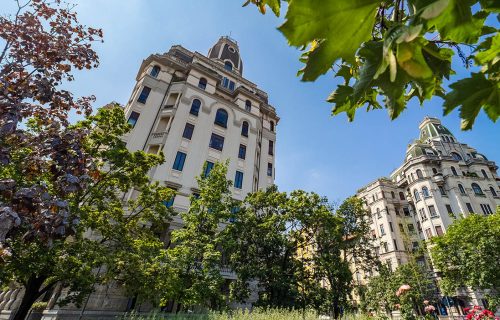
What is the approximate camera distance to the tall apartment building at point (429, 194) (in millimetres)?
34906

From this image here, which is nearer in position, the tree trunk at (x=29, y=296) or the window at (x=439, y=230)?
the tree trunk at (x=29, y=296)

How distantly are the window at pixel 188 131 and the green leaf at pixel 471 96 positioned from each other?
22.1 metres

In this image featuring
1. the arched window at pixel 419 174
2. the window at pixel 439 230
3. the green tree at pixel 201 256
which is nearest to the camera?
the green tree at pixel 201 256

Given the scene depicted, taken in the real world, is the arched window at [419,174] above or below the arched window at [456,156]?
below

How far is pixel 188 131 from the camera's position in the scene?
73.7ft

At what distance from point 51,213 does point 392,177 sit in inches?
2210

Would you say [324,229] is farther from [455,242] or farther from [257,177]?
[455,242]

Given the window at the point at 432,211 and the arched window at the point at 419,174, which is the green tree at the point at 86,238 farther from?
the arched window at the point at 419,174

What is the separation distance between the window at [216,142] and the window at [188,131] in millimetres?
1972

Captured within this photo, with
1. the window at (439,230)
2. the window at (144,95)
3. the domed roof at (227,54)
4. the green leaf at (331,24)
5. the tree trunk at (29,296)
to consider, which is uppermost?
the domed roof at (227,54)

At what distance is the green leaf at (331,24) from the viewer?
587 mm

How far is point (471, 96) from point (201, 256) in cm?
1343

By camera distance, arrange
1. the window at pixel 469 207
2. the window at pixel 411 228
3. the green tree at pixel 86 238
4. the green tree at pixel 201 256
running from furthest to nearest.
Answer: the window at pixel 411 228
the window at pixel 469 207
the green tree at pixel 201 256
the green tree at pixel 86 238

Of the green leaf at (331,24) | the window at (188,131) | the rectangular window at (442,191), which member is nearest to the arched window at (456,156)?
the rectangular window at (442,191)
